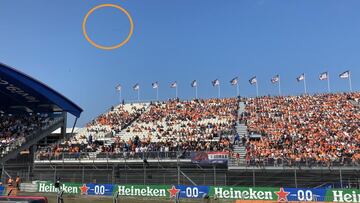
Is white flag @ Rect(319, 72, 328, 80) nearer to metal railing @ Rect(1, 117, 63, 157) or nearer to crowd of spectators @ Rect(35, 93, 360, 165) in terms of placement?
crowd of spectators @ Rect(35, 93, 360, 165)

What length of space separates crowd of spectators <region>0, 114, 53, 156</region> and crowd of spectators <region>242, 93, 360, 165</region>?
996 inches

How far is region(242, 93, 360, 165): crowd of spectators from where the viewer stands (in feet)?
121

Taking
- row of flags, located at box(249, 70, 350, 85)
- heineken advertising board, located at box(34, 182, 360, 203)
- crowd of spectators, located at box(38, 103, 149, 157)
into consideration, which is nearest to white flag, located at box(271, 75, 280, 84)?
row of flags, located at box(249, 70, 350, 85)

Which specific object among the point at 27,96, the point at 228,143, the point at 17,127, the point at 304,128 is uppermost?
the point at 27,96

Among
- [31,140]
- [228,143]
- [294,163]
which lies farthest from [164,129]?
Answer: [294,163]

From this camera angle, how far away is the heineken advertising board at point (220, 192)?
2402cm

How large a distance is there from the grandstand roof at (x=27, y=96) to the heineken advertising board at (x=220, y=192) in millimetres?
19195

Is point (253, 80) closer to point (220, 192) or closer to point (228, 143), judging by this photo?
point (228, 143)

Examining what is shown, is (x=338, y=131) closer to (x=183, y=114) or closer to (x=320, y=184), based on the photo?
(x=320, y=184)

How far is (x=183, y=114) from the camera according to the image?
55.8 meters

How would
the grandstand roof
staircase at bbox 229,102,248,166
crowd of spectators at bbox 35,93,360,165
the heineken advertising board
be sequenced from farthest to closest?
the grandstand roof < crowd of spectators at bbox 35,93,360,165 < staircase at bbox 229,102,248,166 < the heineken advertising board

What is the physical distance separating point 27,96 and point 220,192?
3493cm

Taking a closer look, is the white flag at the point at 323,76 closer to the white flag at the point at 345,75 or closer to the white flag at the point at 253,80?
the white flag at the point at 345,75

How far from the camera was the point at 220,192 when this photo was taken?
26766 millimetres
